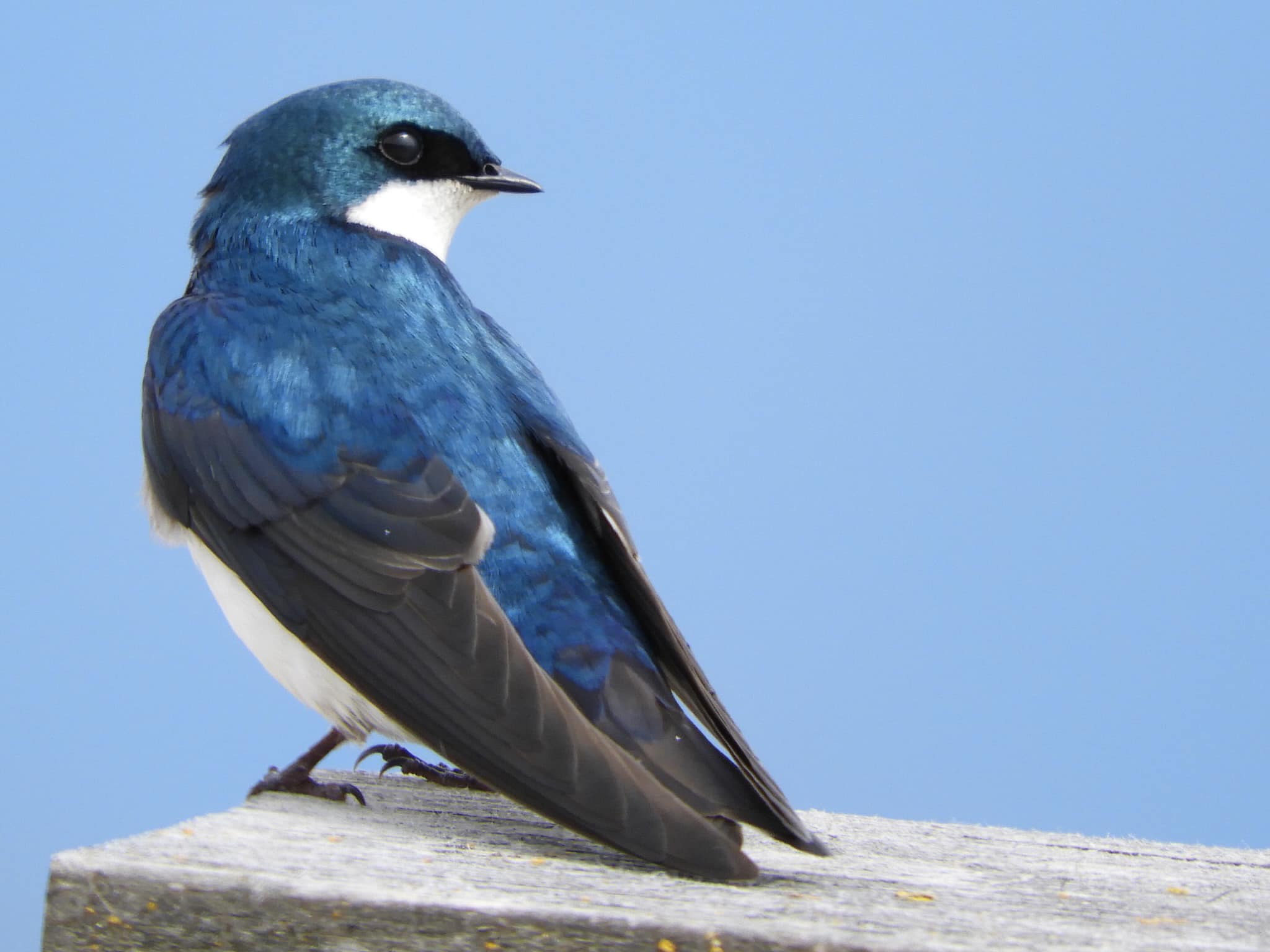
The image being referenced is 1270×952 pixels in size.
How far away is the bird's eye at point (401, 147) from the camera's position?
191 cm

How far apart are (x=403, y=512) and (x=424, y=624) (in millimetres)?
118

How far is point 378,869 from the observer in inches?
48.1

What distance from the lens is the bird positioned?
136cm

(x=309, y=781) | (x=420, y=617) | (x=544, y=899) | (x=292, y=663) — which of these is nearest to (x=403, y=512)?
(x=420, y=617)

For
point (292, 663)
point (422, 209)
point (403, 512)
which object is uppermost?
point (422, 209)

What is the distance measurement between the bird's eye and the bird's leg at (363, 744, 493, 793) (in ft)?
2.30

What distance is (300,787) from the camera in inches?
64.9

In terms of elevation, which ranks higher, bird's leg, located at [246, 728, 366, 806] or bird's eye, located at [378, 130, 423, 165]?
bird's eye, located at [378, 130, 423, 165]

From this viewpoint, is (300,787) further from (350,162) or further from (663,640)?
(350,162)

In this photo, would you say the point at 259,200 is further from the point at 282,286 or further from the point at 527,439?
the point at 527,439

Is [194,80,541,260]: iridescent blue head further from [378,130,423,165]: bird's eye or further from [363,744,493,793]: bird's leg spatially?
[363,744,493,793]: bird's leg

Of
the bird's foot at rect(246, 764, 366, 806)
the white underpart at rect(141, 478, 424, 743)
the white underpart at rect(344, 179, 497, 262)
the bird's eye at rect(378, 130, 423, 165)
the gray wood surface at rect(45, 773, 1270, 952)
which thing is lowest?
the gray wood surface at rect(45, 773, 1270, 952)

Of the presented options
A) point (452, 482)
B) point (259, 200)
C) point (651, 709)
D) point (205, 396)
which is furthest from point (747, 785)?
point (259, 200)

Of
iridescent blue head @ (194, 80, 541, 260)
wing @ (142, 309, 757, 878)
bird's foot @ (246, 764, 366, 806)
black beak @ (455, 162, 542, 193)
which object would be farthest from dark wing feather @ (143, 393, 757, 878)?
black beak @ (455, 162, 542, 193)
